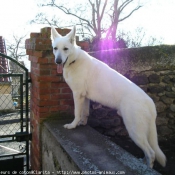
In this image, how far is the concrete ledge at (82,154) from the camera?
6.10ft

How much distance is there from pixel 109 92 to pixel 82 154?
94cm

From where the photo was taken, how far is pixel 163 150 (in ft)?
11.8

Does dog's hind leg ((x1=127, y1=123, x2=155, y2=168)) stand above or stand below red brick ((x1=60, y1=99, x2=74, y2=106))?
below

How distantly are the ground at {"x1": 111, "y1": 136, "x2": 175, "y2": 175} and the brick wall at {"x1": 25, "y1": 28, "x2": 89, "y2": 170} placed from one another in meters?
0.96

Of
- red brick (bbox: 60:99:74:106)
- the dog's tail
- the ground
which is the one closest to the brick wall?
red brick (bbox: 60:99:74:106)

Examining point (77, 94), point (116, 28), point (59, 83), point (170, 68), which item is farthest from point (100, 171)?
point (116, 28)

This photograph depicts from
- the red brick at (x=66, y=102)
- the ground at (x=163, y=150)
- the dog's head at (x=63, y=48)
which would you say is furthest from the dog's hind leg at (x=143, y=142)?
the dog's head at (x=63, y=48)

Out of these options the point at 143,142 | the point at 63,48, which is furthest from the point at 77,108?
the point at 143,142

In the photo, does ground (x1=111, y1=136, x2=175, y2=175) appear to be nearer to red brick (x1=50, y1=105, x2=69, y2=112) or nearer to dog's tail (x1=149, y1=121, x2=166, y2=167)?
dog's tail (x1=149, y1=121, x2=166, y2=167)

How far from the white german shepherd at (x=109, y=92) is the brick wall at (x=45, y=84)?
1.14 ft

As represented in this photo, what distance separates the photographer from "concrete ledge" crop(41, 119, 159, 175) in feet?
6.10

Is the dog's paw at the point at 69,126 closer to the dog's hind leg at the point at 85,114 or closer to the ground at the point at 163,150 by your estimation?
the dog's hind leg at the point at 85,114

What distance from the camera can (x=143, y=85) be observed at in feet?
12.3

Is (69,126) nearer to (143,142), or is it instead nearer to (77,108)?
(77,108)
